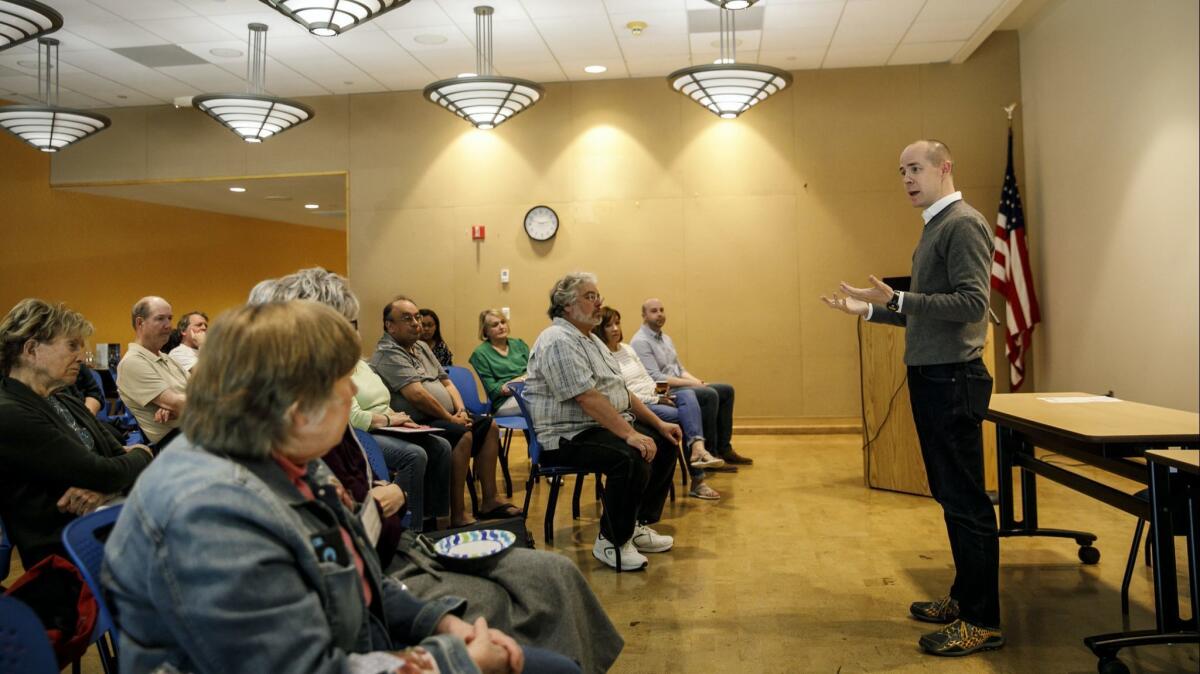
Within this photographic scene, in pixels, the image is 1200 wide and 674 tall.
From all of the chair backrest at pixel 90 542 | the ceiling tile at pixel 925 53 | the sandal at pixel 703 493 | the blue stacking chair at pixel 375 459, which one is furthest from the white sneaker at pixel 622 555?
the ceiling tile at pixel 925 53

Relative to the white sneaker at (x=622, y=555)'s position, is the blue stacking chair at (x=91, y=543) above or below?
above

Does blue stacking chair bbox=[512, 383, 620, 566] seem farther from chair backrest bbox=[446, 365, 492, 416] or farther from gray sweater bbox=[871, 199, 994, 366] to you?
gray sweater bbox=[871, 199, 994, 366]

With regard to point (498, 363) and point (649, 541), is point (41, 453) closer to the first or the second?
point (649, 541)

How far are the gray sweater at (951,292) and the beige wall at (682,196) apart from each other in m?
5.42

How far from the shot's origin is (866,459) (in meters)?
5.59

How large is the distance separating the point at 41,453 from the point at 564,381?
2021 millimetres

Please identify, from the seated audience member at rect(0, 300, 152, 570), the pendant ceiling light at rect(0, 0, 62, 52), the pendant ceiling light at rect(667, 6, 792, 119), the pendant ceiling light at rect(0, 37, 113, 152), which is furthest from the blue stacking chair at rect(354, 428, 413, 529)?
the pendant ceiling light at rect(0, 37, 113, 152)

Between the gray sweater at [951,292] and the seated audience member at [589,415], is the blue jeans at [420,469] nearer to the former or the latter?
the seated audience member at [589,415]

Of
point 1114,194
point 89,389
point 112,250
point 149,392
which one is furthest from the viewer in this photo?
point 112,250

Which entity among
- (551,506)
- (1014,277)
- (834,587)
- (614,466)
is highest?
(1014,277)

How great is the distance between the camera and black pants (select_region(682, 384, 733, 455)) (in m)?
6.22

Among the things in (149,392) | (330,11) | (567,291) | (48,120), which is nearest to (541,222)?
(330,11)

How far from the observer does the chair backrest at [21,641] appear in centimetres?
149

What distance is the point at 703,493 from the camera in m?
5.36
